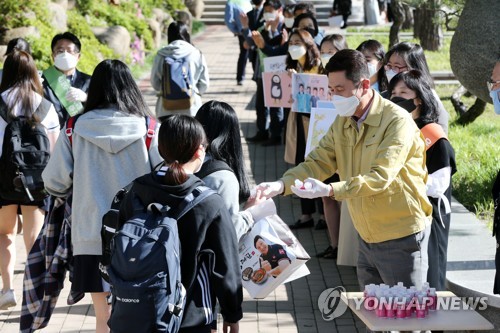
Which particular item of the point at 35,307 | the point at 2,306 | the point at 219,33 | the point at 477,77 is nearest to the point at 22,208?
the point at 2,306

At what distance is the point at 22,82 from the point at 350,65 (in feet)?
9.61

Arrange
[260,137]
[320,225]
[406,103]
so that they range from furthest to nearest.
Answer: [260,137] → [320,225] → [406,103]

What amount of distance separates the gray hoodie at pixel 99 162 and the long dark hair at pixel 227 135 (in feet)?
1.60

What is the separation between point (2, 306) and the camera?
275 inches

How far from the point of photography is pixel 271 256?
494 centimetres

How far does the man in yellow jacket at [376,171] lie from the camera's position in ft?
15.2

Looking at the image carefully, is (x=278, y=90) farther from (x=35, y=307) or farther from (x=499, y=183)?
(x=499, y=183)

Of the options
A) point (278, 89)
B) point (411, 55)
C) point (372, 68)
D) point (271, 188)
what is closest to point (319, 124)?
point (372, 68)

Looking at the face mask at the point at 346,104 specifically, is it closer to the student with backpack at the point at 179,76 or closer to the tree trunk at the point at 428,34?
the student with backpack at the point at 179,76

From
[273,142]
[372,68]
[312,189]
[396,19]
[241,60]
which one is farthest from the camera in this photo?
[241,60]

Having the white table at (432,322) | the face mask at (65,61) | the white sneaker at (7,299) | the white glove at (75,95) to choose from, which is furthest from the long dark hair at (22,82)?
the white table at (432,322)

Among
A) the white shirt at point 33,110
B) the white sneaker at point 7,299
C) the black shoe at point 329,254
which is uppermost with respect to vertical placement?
the white shirt at point 33,110

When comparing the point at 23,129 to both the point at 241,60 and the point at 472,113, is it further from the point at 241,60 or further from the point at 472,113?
the point at 241,60

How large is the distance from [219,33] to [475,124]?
55.6 feet
